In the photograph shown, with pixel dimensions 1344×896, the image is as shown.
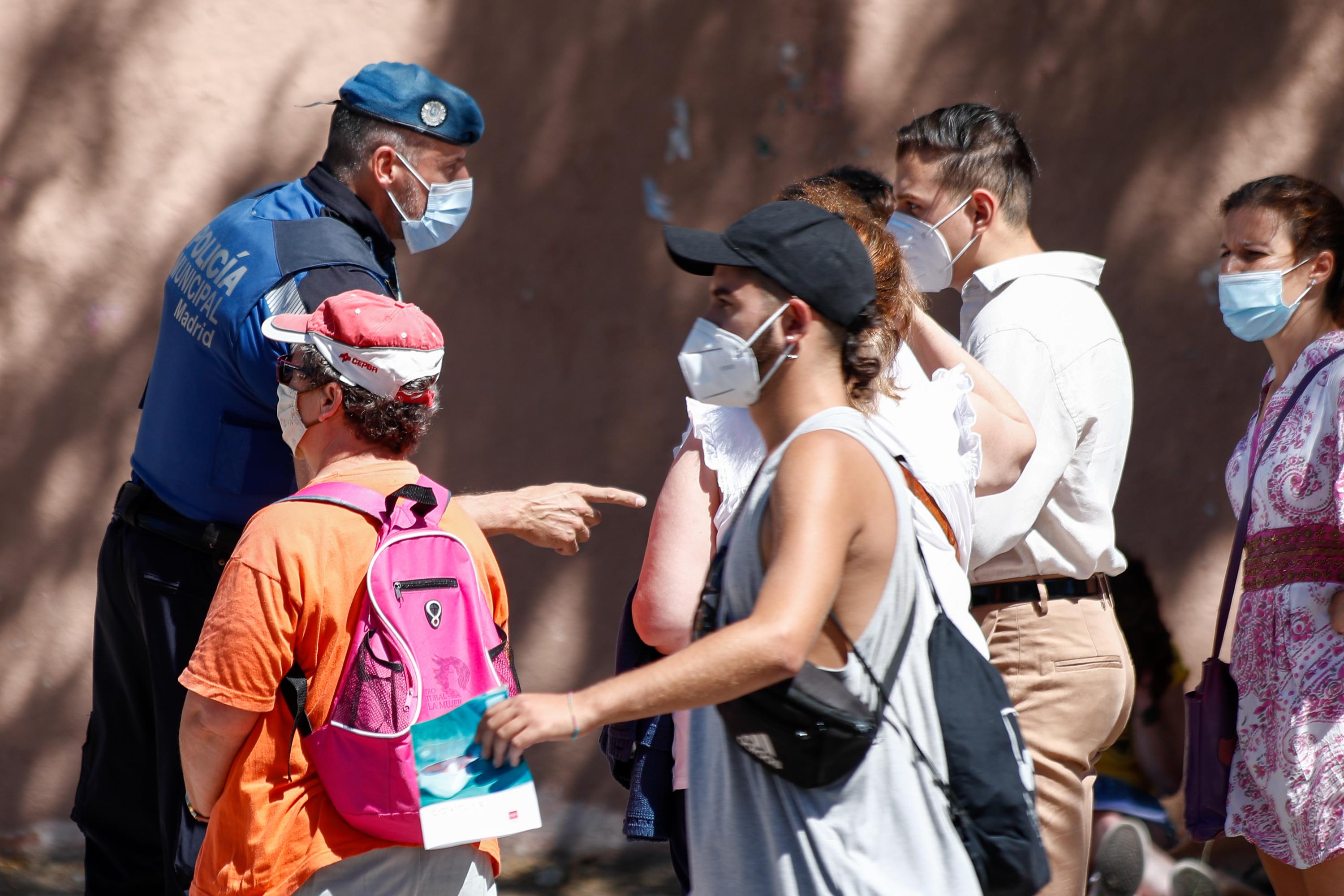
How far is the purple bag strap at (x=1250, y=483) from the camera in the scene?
2945mm

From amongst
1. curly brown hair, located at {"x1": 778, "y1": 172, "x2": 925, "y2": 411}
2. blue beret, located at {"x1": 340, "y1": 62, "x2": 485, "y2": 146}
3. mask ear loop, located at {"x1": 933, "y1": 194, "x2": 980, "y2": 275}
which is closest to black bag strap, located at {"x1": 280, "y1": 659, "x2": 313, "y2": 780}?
curly brown hair, located at {"x1": 778, "y1": 172, "x2": 925, "y2": 411}

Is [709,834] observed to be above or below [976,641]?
below

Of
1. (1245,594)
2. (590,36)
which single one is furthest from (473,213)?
(1245,594)

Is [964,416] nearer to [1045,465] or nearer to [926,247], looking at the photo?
[1045,465]

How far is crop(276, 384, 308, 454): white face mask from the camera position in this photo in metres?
2.19

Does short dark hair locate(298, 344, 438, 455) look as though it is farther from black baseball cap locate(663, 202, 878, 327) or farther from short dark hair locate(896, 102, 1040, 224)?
short dark hair locate(896, 102, 1040, 224)

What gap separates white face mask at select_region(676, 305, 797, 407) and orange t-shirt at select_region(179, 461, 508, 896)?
549mm

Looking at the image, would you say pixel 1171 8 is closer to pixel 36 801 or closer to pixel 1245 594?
pixel 1245 594

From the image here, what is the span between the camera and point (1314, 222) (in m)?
3.10

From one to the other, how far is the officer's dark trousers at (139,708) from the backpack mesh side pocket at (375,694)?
31.0 inches

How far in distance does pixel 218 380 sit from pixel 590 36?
6.27 feet

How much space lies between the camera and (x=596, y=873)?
4.27 meters

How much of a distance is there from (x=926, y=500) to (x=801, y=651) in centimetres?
38

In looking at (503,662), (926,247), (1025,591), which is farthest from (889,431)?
(926,247)
